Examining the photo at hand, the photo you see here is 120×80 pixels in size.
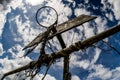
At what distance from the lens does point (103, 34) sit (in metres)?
9.41

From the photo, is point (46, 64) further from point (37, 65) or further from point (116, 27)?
point (116, 27)

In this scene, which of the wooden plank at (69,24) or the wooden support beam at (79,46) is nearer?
the wooden support beam at (79,46)

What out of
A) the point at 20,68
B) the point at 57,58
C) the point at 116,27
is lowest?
the point at 116,27

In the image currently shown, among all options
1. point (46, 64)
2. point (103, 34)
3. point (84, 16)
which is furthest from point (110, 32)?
point (46, 64)

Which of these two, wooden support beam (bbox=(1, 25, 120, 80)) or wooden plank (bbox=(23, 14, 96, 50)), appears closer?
wooden support beam (bbox=(1, 25, 120, 80))

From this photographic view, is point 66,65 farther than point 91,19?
Yes

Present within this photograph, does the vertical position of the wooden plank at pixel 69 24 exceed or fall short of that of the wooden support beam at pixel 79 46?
it exceeds it

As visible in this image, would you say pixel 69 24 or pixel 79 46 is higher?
pixel 69 24

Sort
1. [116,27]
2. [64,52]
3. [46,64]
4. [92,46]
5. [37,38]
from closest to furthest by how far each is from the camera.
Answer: [116,27] < [92,46] < [64,52] < [46,64] < [37,38]

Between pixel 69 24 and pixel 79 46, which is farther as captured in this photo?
pixel 69 24

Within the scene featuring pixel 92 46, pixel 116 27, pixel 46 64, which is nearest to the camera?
pixel 116 27

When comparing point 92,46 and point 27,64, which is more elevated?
point 27,64

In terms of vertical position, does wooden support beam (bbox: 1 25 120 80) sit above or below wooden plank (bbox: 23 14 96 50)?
below

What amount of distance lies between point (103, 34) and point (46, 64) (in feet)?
11.0
